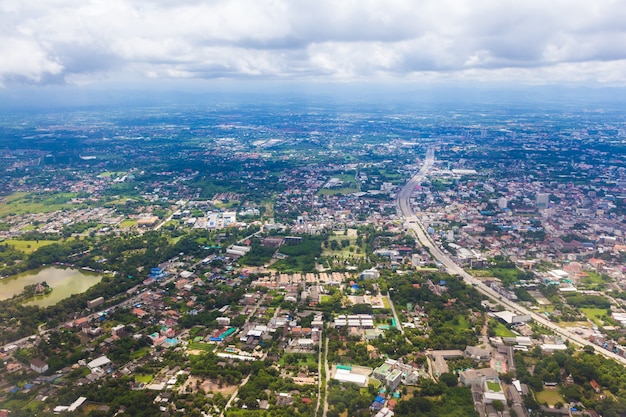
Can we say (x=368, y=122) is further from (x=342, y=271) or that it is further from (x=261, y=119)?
(x=342, y=271)

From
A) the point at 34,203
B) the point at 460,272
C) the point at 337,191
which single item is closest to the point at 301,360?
the point at 460,272

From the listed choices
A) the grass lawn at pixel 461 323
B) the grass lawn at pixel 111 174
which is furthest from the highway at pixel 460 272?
the grass lawn at pixel 111 174

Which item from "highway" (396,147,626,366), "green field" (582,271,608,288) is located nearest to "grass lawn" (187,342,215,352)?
"highway" (396,147,626,366)

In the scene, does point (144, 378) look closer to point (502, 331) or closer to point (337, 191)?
point (502, 331)

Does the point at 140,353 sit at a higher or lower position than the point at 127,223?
higher

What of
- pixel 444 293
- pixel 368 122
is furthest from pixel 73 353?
pixel 368 122

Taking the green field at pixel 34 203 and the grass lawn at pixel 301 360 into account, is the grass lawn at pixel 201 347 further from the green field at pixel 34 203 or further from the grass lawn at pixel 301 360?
the green field at pixel 34 203

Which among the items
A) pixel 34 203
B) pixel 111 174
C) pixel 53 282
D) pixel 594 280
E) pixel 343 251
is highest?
pixel 594 280

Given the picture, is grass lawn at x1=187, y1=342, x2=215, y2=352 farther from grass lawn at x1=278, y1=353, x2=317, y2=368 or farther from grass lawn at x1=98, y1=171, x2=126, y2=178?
grass lawn at x1=98, y1=171, x2=126, y2=178
